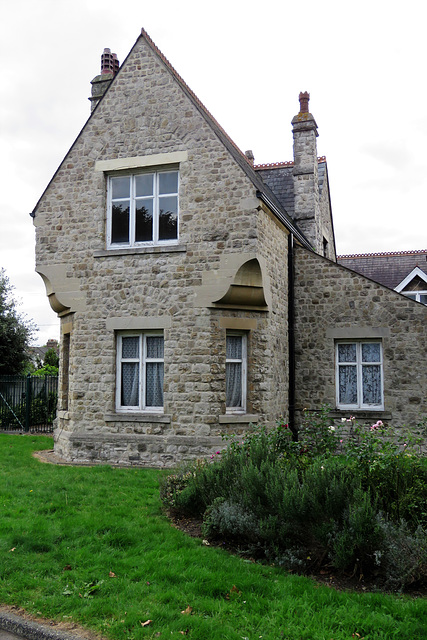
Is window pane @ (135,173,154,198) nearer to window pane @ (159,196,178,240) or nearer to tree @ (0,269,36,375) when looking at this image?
window pane @ (159,196,178,240)

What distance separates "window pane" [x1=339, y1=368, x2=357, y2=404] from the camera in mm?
13633

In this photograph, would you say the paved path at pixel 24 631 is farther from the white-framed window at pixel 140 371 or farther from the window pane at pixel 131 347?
the window pane at pixel 131 347

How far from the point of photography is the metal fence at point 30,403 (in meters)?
19.3

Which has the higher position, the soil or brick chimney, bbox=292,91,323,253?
brick chimney, bbox=292,91,323,253

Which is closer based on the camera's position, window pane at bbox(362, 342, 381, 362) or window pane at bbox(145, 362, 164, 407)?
window pane at bbox(145, 362, 164, 407)

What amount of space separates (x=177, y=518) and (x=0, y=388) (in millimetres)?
14533

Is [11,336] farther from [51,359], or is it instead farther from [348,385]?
[348,385]

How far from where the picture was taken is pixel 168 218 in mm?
12227

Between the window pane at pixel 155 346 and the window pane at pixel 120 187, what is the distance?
11.0 feet

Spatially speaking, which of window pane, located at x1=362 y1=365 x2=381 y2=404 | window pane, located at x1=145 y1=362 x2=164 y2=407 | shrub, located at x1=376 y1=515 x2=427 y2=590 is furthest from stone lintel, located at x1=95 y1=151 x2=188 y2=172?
shrub, located at x1=376 y1=515 x2=427 y2=590

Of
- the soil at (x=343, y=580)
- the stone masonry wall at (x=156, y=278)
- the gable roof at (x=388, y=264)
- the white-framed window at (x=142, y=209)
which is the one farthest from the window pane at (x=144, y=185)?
the gable roof at (x=388, y=264)

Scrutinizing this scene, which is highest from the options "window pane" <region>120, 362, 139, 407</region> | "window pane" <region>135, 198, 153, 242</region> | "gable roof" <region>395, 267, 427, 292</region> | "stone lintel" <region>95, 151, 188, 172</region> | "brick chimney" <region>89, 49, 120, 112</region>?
"brick chimney" <region>89, 49, 120, 112</region>

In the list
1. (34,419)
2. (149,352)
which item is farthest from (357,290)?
(34,419)

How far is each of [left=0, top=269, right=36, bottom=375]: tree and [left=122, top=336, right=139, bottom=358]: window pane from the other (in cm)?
1116
